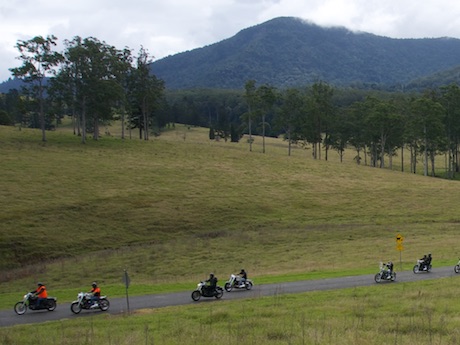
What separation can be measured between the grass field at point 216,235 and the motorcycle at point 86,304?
7.80 feet

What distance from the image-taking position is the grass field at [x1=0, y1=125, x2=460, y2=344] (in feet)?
52.6

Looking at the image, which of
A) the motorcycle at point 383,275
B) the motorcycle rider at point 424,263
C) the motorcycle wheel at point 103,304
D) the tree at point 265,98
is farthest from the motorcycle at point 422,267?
the tree at point 265,98

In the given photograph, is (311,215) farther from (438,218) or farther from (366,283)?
(366,283)

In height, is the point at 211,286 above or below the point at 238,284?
above

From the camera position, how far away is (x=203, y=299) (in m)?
24.2

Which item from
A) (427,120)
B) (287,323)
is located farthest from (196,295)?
(427,120)

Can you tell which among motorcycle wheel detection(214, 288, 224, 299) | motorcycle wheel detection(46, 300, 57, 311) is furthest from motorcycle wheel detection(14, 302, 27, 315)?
motorcycle wheel detection(214, 288, 224, 299)

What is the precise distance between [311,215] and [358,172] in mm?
30332

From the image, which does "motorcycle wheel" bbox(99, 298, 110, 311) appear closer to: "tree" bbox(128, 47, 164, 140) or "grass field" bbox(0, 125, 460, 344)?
"grass field" bbox(0, 125, 460, 344)

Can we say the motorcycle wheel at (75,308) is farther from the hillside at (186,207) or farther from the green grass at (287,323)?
the hillside at (186,207)

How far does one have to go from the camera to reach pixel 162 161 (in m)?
76.1

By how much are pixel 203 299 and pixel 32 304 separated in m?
8.12

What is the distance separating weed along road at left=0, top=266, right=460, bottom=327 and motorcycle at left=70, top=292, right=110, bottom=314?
252mm

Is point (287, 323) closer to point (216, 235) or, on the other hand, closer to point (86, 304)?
point (86, 304)
